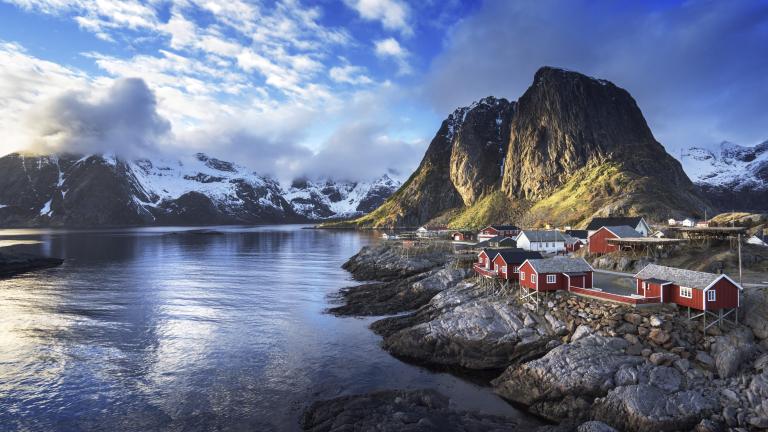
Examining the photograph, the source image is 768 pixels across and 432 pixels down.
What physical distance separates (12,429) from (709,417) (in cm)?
4417

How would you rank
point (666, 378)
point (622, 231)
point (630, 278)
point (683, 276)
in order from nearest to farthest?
point (666, 378) → point (683, 276) → point (630, 278) → point (622, 231)

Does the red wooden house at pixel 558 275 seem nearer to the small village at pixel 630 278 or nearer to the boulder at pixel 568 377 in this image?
the small village at pixel 630 278

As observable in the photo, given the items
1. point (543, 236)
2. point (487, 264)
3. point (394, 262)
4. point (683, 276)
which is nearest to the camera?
point (683, 276)

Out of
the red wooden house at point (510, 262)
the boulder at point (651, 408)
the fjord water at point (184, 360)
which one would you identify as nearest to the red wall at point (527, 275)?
the red wooden house at point (510, 262)

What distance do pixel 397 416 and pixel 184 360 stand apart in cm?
2332

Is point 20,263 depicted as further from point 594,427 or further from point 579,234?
point 579,234

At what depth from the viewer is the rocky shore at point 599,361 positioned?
89.5 ft

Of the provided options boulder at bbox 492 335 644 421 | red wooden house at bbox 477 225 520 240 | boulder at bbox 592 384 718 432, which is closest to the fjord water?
boulder at bbox 492 335 644 421

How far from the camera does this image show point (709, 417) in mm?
26734

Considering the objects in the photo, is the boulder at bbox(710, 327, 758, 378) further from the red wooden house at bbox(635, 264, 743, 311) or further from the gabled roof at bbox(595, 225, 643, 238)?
the gabled roof at bbox(595, 225, 643, 238)

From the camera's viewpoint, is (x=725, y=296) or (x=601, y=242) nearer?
(x=725, y=296)

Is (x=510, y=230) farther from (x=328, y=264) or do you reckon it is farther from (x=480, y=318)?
(x=480, y=318)

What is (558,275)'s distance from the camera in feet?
149

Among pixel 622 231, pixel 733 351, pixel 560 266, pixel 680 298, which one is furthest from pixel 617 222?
pixel 733 351
